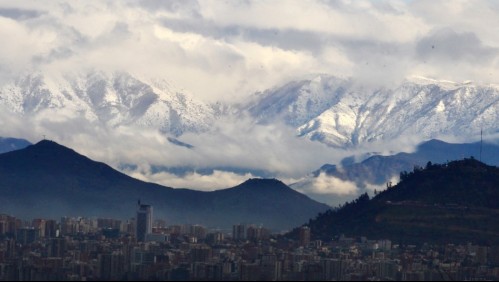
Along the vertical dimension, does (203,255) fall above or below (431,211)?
below

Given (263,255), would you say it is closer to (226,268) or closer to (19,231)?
(226,268)

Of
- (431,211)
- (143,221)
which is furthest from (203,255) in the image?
(143,221)

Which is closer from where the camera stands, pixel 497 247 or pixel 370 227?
pixel 497 247

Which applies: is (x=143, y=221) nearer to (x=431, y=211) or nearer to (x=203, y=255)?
(x=431, y=211)

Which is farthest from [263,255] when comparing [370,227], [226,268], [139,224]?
[139,224]

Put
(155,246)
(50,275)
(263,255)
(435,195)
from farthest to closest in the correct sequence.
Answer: (435,195), (155,246), (263,255), (50,275)

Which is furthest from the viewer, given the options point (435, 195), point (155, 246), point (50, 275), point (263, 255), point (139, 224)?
point (139, 224)
